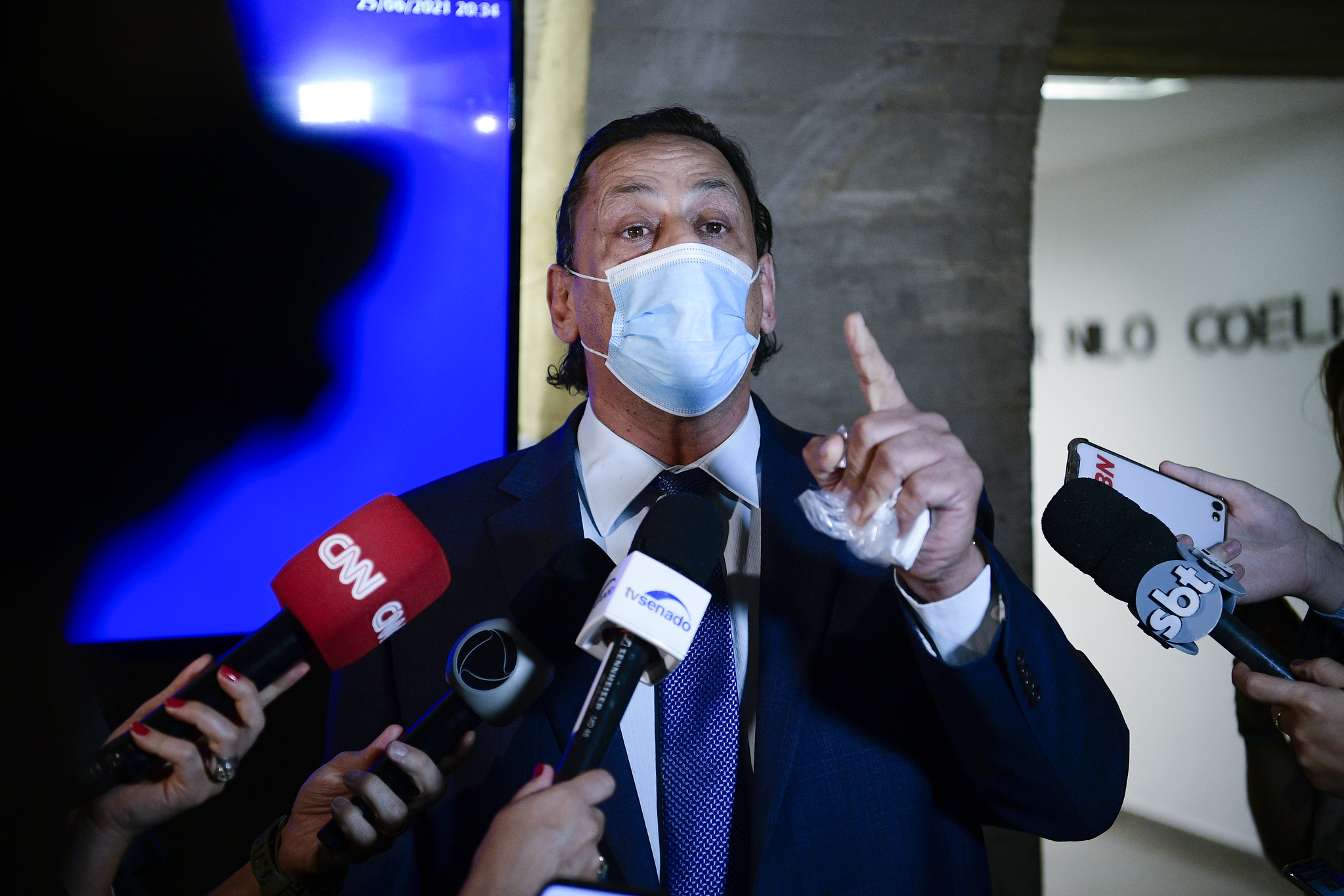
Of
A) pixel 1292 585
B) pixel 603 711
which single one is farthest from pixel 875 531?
pixel 1292 585

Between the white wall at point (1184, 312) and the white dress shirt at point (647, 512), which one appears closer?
the white dress shirt at point (647, 512)

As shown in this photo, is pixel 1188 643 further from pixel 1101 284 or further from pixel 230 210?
pixel 1101 284

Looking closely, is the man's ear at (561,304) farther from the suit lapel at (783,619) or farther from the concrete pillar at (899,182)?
the concrete pillar at (899,182)

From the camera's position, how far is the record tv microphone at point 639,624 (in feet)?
2.79

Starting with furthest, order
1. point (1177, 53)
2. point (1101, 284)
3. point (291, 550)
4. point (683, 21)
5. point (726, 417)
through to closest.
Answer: point (1101, 284) → point (1177, 53) → point (683, 21) → point (291, 550) → point (726, 417)

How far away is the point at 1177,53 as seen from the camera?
432cm

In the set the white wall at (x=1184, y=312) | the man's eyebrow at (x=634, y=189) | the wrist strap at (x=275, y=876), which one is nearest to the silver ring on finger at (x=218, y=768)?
the wrist strap at (x=275, y=876)

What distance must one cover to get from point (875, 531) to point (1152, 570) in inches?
16.5

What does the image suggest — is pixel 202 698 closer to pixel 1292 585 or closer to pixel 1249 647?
pixel 1249 647

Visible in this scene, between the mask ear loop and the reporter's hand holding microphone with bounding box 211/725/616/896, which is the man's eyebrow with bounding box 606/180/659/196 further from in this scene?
the reporter's hand holding microphone with bounding box 211/725/616/896

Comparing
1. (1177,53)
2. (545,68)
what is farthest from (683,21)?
(1177,53)

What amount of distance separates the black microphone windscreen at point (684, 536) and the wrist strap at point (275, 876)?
0.67 metres

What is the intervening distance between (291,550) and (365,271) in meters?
0.69

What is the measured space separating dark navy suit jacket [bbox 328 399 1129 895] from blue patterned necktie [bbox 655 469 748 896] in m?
0.03
